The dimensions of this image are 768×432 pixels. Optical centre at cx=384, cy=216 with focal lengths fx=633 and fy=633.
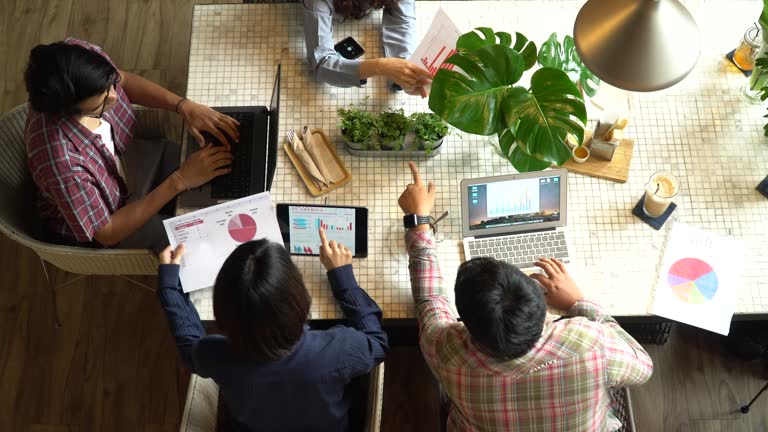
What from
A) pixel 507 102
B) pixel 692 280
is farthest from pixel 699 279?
pixel 507 102

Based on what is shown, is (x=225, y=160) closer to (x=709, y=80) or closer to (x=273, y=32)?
(x=273, y=32)

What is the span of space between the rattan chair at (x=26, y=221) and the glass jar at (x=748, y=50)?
2078 mm

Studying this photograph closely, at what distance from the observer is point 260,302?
1439mm

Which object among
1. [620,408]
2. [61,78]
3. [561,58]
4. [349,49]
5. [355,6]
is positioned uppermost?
[355,6]

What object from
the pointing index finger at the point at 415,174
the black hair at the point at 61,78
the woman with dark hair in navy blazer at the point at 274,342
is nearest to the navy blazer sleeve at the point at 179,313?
the woman with dark hair in navy blazer at the point at 274,342

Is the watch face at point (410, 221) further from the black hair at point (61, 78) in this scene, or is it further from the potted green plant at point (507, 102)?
the black hair at point (61, 78)

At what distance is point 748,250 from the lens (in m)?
1.99

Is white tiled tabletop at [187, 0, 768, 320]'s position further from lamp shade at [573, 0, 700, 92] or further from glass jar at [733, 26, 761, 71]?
lamp shade at [573, 0, 700, 92]

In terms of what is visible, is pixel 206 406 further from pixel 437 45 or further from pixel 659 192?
pixel 659 192

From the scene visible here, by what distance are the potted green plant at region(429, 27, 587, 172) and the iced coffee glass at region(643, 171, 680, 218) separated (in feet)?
1.23

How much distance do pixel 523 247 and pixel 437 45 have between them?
2.31ft

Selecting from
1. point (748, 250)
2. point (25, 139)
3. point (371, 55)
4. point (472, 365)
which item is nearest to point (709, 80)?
point (748, 250)

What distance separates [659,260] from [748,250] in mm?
286

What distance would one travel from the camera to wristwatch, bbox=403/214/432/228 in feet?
6.33
